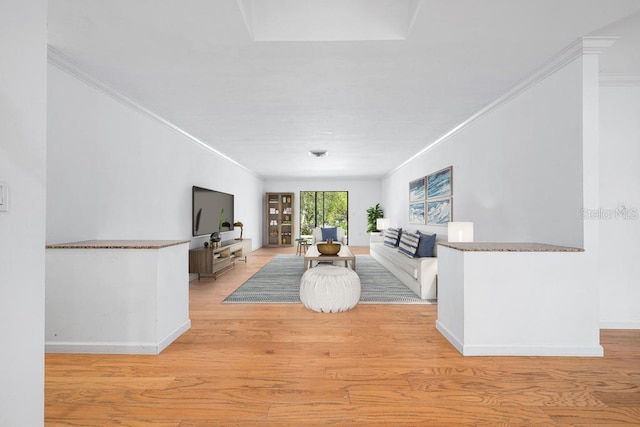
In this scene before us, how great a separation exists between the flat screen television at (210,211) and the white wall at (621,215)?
5.31 meters

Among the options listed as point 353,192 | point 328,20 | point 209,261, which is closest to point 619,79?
point 328,20

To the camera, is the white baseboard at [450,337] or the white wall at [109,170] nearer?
the white baseboard at [450,337]

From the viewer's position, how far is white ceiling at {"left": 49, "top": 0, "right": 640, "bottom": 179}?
206 cm

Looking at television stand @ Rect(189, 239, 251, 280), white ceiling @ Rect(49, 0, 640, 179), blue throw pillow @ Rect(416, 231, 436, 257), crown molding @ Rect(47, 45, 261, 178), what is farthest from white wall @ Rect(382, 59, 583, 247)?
crown molding @ Rect(47, 45, 261, 178)

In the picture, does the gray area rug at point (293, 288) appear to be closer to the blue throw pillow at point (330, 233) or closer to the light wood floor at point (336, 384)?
the light wood floor at point (336, 384)

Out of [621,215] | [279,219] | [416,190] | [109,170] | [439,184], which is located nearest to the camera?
[621,215]

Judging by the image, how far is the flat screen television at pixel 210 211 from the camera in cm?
522

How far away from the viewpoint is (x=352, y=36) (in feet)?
7.66

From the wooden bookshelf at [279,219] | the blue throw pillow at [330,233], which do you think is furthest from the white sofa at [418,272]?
the wooden bookshelf at [279,219]

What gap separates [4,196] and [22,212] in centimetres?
8

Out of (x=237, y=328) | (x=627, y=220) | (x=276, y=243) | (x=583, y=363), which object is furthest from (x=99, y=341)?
(x=276, y=243)

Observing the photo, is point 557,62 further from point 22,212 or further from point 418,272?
point 22,212

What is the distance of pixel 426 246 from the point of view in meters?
4.70

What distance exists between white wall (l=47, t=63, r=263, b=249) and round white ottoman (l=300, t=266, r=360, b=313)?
2.11m
